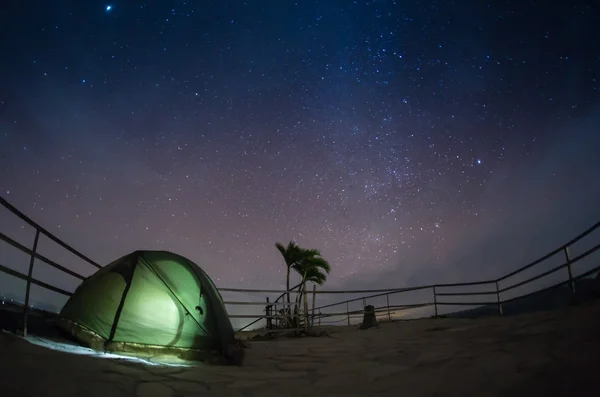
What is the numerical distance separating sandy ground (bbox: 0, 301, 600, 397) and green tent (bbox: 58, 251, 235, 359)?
1.09 meters

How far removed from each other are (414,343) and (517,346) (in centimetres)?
251

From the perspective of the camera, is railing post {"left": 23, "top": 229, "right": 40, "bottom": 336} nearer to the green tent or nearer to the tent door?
the green tent

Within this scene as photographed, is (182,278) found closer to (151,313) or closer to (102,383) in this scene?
(151,313)

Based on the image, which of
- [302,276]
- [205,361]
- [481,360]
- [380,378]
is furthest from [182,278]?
[302,276]

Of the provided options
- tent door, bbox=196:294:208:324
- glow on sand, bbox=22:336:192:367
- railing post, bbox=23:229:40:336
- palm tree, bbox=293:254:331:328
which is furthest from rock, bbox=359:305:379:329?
railing post, bbox=23:229:40:336

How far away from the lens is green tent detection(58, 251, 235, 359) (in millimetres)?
5707

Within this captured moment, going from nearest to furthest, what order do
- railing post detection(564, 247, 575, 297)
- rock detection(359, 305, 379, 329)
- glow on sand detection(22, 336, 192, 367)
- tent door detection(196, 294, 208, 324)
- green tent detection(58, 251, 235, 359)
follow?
glow on sand detection(22, 336, 192, 367), green tent detection(58, 251, 235, 359), tent door detection(196, 294, 208, 324), railing post detection(564, 247, 575, 297), rock detection(359, 305, 379, 329)

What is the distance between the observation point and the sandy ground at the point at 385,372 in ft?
10.7

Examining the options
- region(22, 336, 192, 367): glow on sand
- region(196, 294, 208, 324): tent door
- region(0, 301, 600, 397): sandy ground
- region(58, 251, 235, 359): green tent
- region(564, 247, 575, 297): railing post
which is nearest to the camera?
region(0, 301, 600, 397): sandy ground

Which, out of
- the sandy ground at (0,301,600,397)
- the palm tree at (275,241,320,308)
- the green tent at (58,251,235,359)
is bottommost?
the sandy ground at (0,301,600,397)

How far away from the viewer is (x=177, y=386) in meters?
3.91

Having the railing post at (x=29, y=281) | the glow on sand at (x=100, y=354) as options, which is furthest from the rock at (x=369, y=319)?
the railing post at (x=29, y=281)

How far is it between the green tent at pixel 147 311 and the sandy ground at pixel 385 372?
3.58ft

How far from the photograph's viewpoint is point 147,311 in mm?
6035
